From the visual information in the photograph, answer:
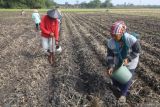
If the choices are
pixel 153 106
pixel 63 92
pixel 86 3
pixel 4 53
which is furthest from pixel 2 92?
pixel 86 3

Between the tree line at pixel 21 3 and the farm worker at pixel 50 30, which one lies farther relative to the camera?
the tree line at pixel 21 3

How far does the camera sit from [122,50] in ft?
22.9

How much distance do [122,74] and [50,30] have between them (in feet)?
16.2

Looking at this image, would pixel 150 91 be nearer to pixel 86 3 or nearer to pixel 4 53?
pixel 4 53

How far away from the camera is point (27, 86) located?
8.20 meters

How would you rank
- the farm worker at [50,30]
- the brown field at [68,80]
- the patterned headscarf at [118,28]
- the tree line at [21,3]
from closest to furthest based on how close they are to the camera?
the patterned headscarf at [118,28] < the brown field at [68,80] < the farm worker at [50,30] < the tree line at [21,3]

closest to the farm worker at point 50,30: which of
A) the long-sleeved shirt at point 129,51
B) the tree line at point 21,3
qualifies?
the long-sleeved shirt at point 129,51

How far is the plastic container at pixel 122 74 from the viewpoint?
6804 millimetres

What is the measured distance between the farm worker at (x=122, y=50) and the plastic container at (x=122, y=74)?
0.38 feet

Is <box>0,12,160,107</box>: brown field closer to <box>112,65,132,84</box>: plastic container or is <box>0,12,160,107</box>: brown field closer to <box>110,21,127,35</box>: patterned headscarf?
<box>112,65,132,84</box>: plastic container

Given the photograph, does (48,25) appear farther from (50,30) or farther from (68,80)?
(68,80)

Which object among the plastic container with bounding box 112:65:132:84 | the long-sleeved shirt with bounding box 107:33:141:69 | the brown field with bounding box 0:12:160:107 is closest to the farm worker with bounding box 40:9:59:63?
the brown field with bounding box 0:12:160:107

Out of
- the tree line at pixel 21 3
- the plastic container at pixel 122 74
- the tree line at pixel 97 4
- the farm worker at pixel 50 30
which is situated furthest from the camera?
the tree line at pixel 97 4

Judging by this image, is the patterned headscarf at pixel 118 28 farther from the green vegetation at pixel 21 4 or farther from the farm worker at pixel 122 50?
the green vegetation at pixel 21 4
